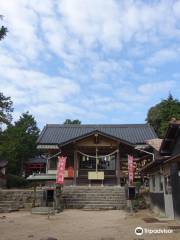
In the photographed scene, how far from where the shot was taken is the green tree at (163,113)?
37000 millimetres

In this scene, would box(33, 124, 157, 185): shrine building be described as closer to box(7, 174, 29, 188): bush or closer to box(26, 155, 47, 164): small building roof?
box(7, 174, 29, 188): bush

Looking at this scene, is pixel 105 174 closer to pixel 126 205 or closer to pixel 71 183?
pixel 71 183

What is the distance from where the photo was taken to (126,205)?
19438 mm

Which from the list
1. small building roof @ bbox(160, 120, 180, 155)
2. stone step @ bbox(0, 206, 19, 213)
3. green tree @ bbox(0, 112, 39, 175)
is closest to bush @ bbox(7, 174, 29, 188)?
green tree @ bbox(0, 112, 39, 175)

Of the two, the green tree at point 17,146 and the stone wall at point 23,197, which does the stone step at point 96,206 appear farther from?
the green tree at point 17,146

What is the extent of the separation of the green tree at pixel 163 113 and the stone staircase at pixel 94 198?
52.5 feet

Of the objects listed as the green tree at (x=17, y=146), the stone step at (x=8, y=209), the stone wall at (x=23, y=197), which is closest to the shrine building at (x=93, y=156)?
the stone wall at (x=23, y=197)

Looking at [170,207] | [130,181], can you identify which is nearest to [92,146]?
[130,181]

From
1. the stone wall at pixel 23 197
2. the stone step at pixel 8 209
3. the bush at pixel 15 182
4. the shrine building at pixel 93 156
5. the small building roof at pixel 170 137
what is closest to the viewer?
the small building roof at pixel 170 137

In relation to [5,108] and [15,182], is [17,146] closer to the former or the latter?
[15,182]

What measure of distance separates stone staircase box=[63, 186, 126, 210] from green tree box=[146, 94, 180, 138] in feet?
52.5

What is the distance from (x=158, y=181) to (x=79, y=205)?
5939 mm

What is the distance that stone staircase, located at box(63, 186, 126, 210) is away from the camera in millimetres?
20016

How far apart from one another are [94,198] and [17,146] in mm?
19102
